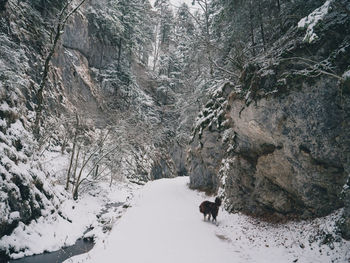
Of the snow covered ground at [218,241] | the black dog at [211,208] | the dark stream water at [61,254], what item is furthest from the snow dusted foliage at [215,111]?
the dark stream water at [61,254]

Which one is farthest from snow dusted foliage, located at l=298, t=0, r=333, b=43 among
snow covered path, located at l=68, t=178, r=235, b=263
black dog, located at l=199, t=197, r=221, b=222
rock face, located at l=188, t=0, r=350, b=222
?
black dog, located at l=199, t=197, r=221, b=222

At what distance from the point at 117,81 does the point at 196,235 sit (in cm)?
2989

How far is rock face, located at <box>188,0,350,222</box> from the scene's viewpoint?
290 inches

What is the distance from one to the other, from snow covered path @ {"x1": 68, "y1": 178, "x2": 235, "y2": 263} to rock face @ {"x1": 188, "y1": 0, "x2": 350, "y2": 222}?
9.55 feet

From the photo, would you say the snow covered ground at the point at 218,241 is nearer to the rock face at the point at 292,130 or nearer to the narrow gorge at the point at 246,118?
the narrow gorge at the point at 246,118

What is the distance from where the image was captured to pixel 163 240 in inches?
317

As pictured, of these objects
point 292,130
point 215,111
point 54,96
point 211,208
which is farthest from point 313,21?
point 54,96

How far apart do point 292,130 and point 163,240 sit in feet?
20.6

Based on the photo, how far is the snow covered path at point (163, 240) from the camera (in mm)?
6805

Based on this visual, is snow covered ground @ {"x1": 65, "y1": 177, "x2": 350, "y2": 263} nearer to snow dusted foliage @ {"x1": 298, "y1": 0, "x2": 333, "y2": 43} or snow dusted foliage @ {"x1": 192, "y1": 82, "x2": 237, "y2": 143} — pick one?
snow dusted foliage @ {"x1": 298, "y1": 0, "x2": 333, "y2": 43}

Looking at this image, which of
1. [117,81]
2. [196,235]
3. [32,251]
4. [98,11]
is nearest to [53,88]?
[117,81]

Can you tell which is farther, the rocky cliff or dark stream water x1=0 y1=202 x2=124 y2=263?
the rocky cliff

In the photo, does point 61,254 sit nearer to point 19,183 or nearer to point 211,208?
point 19,183

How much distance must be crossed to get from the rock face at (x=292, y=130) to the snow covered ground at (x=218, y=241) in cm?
98
